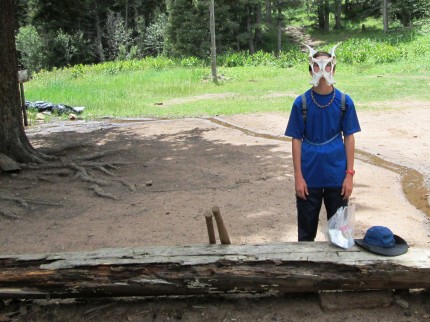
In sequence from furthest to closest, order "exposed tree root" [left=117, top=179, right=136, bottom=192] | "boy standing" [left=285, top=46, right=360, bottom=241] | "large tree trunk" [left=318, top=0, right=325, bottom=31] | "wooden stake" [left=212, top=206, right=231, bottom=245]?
"large tree trunk" [left=318, top=0, right=325, bottom=31] < "exposed tree root" [left=117, top=179, right=136, bottom=192] < "boy standing" [left=285, top=46, right=360, bottom=241] < "wooden stake" [left=212, top=206, right=231, bottom=245]

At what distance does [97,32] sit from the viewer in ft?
149

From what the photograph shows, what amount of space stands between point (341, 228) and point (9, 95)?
6183mm

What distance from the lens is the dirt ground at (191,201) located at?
136 inches

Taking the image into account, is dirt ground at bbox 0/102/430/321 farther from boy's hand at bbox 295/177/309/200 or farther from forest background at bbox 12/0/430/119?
forest background at bbox 12/0/430/119

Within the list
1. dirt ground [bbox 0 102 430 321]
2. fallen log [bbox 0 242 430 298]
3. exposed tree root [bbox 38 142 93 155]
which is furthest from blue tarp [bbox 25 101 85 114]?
fallen log [bbox 0 242 430 298]

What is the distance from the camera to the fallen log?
3.26 meters

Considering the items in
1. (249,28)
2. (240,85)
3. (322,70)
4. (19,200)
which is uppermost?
(249,28)

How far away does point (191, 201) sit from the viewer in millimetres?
6562

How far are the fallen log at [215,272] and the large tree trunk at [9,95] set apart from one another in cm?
498

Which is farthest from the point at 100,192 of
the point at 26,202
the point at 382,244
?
the point at 382,244

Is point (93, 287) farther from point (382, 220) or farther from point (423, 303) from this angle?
point (382, 220)

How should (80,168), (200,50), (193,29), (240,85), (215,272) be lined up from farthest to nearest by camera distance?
(200,50) → (193,29) → (240,85) → (80,168) → (215,272)

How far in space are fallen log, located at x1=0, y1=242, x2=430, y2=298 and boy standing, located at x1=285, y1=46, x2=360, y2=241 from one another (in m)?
0.43

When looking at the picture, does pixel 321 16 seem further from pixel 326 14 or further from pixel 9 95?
pixel 9 95
